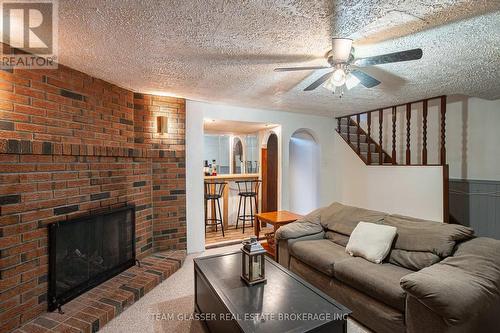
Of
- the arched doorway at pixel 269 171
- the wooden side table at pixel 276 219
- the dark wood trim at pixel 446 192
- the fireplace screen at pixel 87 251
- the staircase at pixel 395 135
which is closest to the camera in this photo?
the fireplace screen at pixel 87 251

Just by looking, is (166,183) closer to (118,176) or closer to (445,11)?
(118,176)

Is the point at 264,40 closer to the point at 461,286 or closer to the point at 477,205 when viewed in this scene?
the point at 461,286

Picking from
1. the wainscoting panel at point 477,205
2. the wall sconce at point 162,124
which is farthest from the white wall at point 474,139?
A: the wall sconce at point 162,124

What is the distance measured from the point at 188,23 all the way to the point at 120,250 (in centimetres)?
258

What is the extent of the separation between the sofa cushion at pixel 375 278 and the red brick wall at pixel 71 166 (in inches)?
93.6

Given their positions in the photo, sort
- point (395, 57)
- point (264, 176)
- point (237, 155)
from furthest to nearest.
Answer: point (237, 155), point (264, 176), point (395, 57)

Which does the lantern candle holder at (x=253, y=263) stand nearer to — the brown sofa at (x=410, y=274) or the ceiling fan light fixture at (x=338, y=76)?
the brown sofa at (x=410, y=274)

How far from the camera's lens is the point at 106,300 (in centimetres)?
237

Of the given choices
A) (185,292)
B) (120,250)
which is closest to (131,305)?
(185,292)

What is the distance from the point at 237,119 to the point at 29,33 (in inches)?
107

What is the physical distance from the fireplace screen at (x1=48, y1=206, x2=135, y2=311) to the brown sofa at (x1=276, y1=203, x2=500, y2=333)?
1.85m

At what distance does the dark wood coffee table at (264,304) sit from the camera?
4.75ft

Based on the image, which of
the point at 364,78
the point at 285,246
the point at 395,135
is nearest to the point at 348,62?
the point at 364,78

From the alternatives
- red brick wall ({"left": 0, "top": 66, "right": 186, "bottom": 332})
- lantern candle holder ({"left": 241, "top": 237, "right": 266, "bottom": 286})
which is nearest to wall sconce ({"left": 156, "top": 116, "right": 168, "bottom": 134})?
red brick wall ({"left": 0, "top": 66, "right": 186, "bottom": 332})
